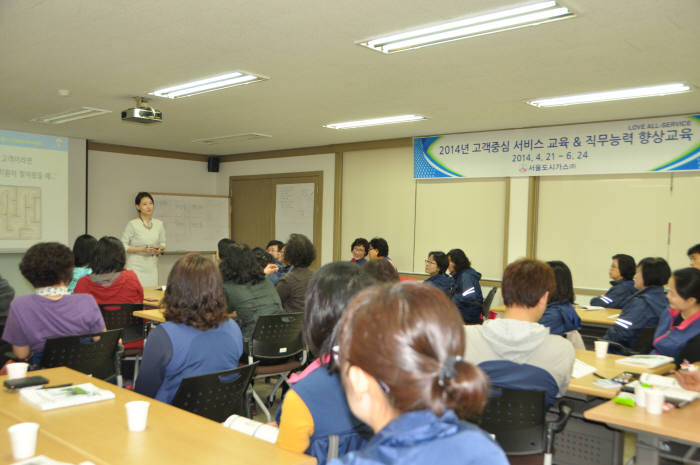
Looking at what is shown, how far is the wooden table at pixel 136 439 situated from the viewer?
1.47 meters

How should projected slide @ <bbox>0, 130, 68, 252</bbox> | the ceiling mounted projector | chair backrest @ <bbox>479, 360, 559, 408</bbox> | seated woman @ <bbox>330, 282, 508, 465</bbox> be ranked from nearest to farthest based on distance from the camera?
seated woman @ <bbox>330, 282, 508, 465</bbox>, chair backrest @ <bbox>479, 360, 559, 408</bbox>, the ceiling mounted projector, projected slide @ <bbox>0, 130, 68, 252</bbox>

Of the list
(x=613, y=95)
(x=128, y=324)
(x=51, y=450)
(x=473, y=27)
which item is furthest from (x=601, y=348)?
(x=128, y=324)

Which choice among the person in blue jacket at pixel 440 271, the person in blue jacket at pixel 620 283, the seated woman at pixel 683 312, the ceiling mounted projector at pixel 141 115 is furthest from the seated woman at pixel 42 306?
the person in blue jacket at pixel 620 283

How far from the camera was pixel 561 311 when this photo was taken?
11.4ft

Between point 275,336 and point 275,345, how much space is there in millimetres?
69

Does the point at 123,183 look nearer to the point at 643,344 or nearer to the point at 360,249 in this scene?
the point at 360,249

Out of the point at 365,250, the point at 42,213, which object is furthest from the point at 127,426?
the point at 42,213

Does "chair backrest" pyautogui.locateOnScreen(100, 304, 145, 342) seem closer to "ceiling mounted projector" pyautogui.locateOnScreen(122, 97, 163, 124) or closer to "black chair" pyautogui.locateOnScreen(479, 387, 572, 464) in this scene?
"ceiling mounted projector" pyautogui.locateOnScreen(122, 97, 163, 124)

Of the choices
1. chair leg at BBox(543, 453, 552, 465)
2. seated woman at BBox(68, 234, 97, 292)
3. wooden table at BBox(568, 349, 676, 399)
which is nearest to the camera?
chair leg at BBox(543, 453, 552, 465)

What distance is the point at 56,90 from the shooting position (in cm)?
488

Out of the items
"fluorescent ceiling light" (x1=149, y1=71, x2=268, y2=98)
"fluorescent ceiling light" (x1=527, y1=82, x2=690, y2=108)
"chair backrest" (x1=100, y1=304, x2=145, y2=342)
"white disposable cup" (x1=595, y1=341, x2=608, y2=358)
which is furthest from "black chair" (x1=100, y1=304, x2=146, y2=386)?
"fluorescent ceiling light" (x1=527, y1=82, x2=690, y2=108)

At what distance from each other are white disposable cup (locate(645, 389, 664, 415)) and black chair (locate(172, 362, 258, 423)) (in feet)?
5.33

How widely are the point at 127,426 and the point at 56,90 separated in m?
4.20

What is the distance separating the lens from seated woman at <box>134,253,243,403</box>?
2.21 m
